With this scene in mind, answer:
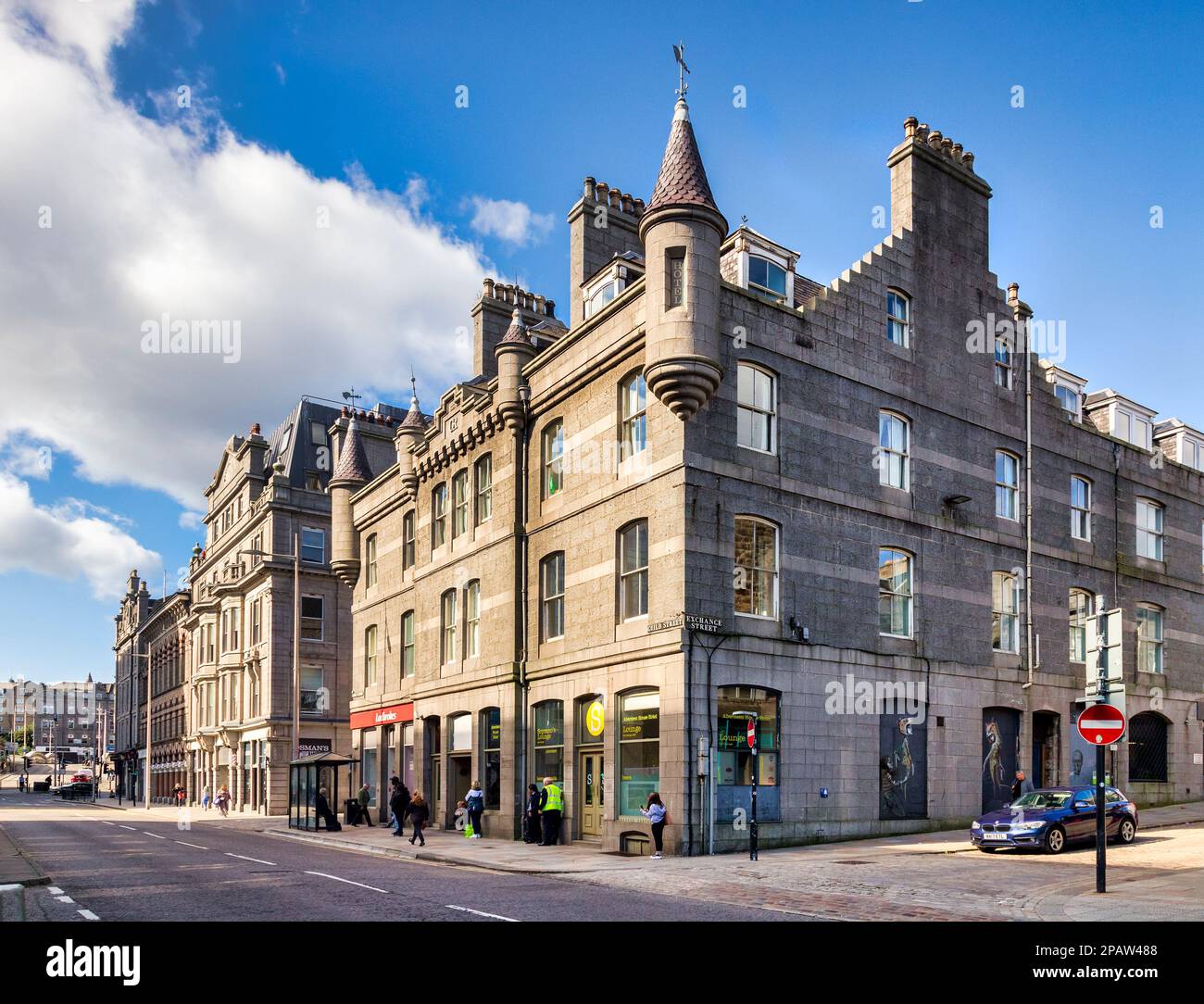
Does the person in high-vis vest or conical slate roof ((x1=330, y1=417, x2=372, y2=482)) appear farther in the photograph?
conical slate roof ((x1=330, y1=417, x2=372, y2=482))

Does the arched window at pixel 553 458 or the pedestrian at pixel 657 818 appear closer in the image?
the pedestrian at pixel 657 818

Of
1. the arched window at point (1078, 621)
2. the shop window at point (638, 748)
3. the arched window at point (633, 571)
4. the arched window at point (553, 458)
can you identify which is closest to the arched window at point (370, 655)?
the arched window at point (553, 458)

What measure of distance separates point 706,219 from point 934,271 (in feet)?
32.1

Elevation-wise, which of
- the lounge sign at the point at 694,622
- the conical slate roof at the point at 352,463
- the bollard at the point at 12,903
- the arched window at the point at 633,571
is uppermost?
the conical slate roof at the point at 352,463

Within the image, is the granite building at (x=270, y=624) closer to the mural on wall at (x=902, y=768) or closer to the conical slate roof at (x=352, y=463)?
the conical slate roof at (x=352, y=463)

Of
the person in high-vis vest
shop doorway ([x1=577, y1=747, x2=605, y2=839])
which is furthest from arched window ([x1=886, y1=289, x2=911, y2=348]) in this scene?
the person in high-vis vest

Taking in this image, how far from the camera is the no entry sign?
15.3m

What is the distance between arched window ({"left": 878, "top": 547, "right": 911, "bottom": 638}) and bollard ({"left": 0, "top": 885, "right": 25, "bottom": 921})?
20494mm

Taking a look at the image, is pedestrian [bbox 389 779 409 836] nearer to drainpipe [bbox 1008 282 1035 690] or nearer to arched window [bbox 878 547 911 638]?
arched window [bbox 878 547 911 638]

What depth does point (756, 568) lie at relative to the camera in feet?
85.4

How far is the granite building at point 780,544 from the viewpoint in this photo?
Answer: 2498 cm

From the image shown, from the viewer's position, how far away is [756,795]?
24594 millimetres

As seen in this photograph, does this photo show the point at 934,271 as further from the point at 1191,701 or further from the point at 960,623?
the point at 1191,701
